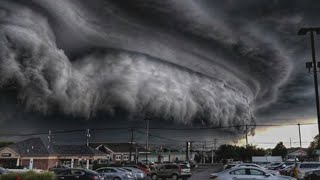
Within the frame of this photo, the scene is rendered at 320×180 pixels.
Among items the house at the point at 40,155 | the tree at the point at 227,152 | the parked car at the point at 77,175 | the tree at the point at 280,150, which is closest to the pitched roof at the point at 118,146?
the tree at the point at 227,152

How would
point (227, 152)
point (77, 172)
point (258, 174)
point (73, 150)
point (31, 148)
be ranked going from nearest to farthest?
point (258, 174), point (77, 172), point (31, 148), point (73, 150), point (227, 152)

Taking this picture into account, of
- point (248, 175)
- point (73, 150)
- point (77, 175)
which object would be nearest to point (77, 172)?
point (77, 175)

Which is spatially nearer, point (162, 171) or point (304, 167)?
point (304, 167)

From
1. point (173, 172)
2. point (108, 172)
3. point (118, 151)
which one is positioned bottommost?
point (173, 172)

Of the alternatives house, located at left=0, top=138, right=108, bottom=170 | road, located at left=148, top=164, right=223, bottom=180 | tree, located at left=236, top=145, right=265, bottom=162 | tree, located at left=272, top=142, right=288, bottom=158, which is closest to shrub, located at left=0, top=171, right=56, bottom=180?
road, located at left=148, top=164, right=223, bottom=180

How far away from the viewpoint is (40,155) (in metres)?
75.0

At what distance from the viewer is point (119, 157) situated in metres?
128

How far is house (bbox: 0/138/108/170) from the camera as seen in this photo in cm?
7475

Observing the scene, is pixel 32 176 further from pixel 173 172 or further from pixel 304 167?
pixel 304 167

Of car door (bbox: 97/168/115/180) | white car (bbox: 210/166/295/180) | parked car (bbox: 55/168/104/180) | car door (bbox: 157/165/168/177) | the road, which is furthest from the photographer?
the road

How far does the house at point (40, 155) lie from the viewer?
74.8m

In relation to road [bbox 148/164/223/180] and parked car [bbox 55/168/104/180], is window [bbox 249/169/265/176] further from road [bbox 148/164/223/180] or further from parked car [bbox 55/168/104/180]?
road [bbox 148/164/223/180]

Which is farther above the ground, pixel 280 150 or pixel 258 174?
pixel 280 150

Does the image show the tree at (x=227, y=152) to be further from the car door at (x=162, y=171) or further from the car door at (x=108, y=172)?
the car door at (x=108, y=172)
